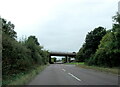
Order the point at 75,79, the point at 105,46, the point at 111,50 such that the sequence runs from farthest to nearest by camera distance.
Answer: the point at 105,46, the point at 111,50, the point at 75,79

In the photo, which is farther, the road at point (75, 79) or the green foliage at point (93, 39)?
the green foliage at point (93, 39)

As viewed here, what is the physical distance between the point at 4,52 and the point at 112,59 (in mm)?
22922

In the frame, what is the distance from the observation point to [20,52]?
24453 mm

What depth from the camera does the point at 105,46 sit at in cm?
3738

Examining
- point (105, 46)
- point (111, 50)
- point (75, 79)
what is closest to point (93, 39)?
point (105, 46)

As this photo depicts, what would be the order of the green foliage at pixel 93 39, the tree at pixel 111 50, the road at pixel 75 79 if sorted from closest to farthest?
1. the road at pixel 75 79
2. the tree at pixel 111 50
3. the green foliage at pixel 93 39

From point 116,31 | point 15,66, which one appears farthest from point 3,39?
point 116,31

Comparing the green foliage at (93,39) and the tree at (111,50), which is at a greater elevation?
the green foliage at (93,39)

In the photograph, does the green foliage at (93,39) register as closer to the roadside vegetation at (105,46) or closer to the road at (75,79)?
the roadside vegetation at (105,46)

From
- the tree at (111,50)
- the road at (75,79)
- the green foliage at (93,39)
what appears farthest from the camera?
the green foliage at (93,39)

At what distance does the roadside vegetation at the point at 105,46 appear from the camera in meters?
31.0

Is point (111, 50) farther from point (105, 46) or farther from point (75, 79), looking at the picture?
point (75, 79)

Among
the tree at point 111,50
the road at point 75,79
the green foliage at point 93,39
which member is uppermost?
the green foliage at point 93,39

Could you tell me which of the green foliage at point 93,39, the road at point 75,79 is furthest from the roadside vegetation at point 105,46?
the road at point 75,79
